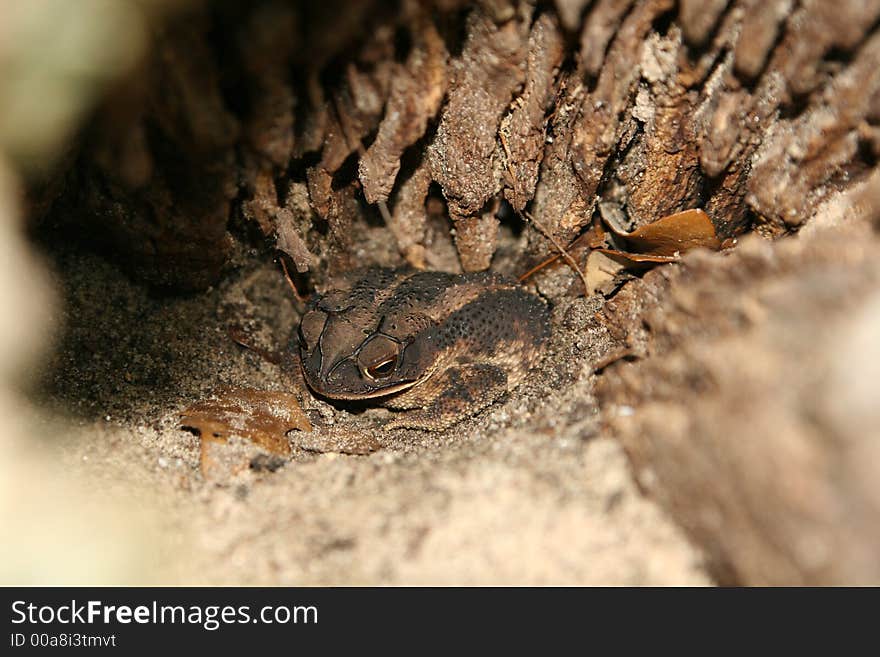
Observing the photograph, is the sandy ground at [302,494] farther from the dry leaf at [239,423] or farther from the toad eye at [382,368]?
the toad eye at [382,368]

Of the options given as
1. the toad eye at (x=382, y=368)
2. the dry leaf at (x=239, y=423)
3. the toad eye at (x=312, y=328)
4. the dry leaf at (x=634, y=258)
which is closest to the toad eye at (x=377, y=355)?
the toad eye at (x=382, y=368)

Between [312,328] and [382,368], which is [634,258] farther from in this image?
[312,328]

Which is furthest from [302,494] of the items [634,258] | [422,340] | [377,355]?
[634,258]

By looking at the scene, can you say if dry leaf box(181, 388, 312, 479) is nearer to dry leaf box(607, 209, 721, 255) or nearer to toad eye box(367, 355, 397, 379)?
toad eye box(367, 355, 397, 379)

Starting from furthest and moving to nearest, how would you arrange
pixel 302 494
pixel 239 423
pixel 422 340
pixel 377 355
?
pixel 422 340 → pixel 377 355 → pixel 239 423 → pixel 302 494

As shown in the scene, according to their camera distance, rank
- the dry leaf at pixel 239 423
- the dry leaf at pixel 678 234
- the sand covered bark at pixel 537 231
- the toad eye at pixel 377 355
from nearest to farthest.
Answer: the sand covered bark at pixel 537 231 < the dry leaf at pixel 239 423 < the dry leaf at pixel 678 234 < the toad eye at pixel 377 355

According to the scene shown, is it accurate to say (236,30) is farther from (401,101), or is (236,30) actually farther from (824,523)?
(824,523)

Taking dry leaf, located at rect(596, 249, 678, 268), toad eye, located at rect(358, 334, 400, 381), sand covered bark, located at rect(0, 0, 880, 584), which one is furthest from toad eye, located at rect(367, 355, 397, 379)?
dry leaf, located at rect(596, 249, 678, 268)
